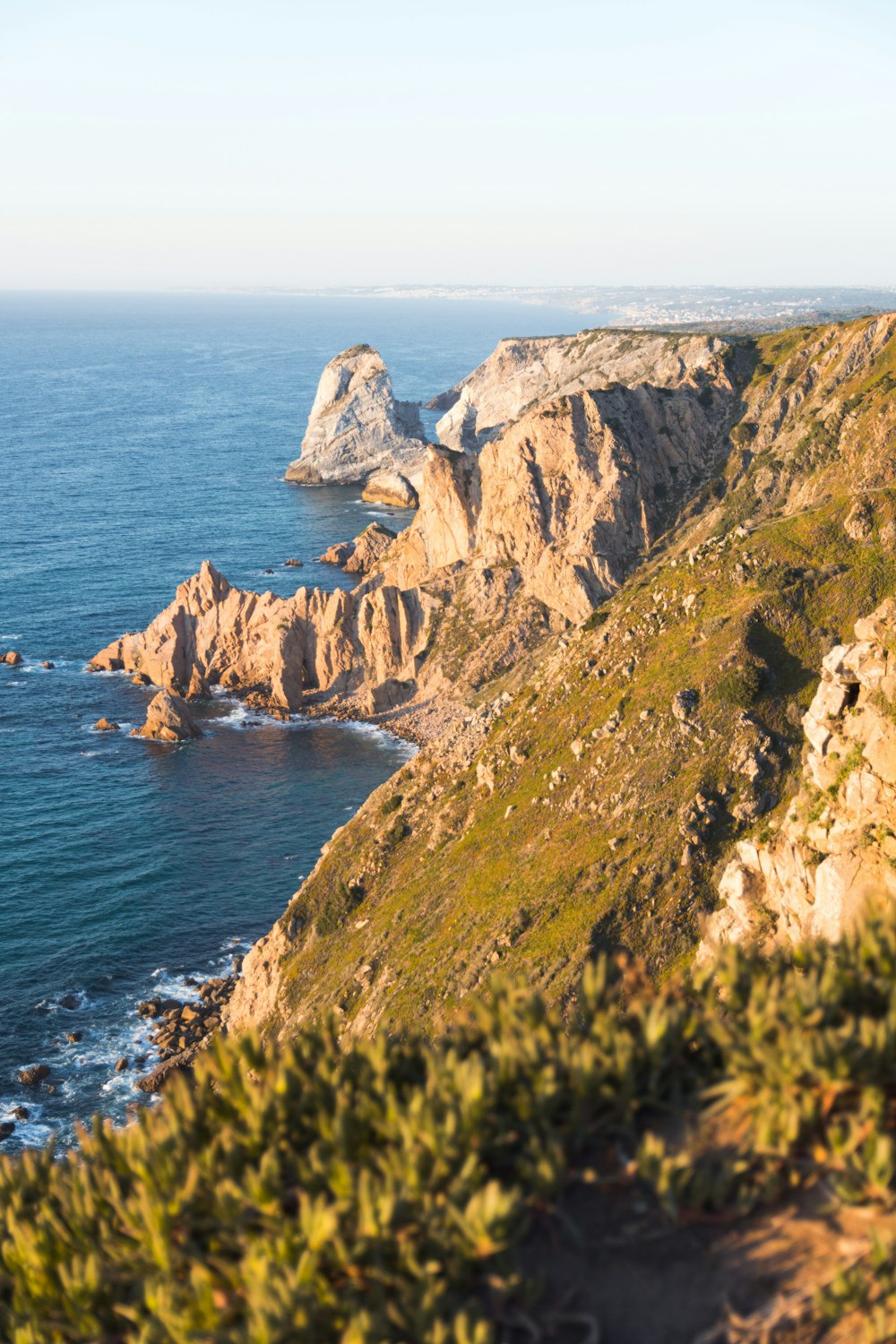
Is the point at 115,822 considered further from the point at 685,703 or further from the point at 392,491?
the point at 392,491

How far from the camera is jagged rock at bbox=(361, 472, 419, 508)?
188 metres

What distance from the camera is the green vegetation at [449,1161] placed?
13.4 metres

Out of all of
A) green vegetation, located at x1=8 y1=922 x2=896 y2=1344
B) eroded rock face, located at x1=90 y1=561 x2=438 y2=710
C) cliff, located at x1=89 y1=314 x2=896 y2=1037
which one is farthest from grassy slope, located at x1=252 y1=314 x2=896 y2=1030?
eroded rock face, located at x1=90 y1=561 x2=438 y2=710

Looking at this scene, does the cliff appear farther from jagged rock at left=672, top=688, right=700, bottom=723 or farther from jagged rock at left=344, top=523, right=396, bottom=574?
jagged rock at left=344, top=523, right=396, bottom=574

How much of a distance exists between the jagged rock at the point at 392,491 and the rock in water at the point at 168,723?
96804 millimetres

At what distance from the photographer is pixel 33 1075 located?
55.0 m

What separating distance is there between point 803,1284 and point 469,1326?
162 inches

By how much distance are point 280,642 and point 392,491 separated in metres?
91.6

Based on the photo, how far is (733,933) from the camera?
33.7 metres

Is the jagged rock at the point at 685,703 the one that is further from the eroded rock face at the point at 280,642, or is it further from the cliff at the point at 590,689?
the eroded rock face at the point at 280,642

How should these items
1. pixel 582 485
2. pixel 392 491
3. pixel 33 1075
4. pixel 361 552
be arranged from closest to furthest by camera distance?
pixel 33 1075, pixel 582 485, pixel 361 552, pixel 392 491

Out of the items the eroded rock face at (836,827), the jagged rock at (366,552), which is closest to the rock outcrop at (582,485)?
the jagged rock at (366,552)

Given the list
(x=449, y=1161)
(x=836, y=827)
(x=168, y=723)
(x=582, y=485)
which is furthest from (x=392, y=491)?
(x=449, y=1161)

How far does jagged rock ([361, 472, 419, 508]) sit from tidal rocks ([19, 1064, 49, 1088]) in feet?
461
